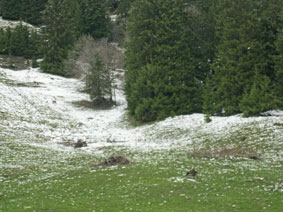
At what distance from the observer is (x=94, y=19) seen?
92.8m

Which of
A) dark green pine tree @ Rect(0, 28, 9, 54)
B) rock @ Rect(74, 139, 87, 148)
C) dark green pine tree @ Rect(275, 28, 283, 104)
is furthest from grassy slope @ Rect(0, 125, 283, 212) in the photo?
dark green pine tree @ Rect(0, 28, 9, 54)

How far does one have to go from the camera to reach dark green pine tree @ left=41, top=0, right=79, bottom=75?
76.9 m

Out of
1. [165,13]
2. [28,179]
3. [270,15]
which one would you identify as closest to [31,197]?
[28,179]

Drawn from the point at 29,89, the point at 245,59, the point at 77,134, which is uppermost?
the point at 245,59

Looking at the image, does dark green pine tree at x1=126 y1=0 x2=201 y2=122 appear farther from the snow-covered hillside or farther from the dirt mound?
the dirt mound

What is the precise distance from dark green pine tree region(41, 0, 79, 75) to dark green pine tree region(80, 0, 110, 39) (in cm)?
819

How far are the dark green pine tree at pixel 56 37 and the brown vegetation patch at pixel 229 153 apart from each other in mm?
52693

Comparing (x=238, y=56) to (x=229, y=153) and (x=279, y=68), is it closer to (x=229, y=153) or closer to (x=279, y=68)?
(x=279, y=68)

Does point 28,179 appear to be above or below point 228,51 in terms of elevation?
below

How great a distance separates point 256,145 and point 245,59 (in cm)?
1624

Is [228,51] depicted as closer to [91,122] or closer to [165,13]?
[165,13]

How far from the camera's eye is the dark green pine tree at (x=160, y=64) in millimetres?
49500

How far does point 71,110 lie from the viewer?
5844 cm

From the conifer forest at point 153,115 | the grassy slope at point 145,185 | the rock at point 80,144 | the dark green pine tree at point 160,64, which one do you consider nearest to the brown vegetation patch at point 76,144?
the rock at point 80,144
